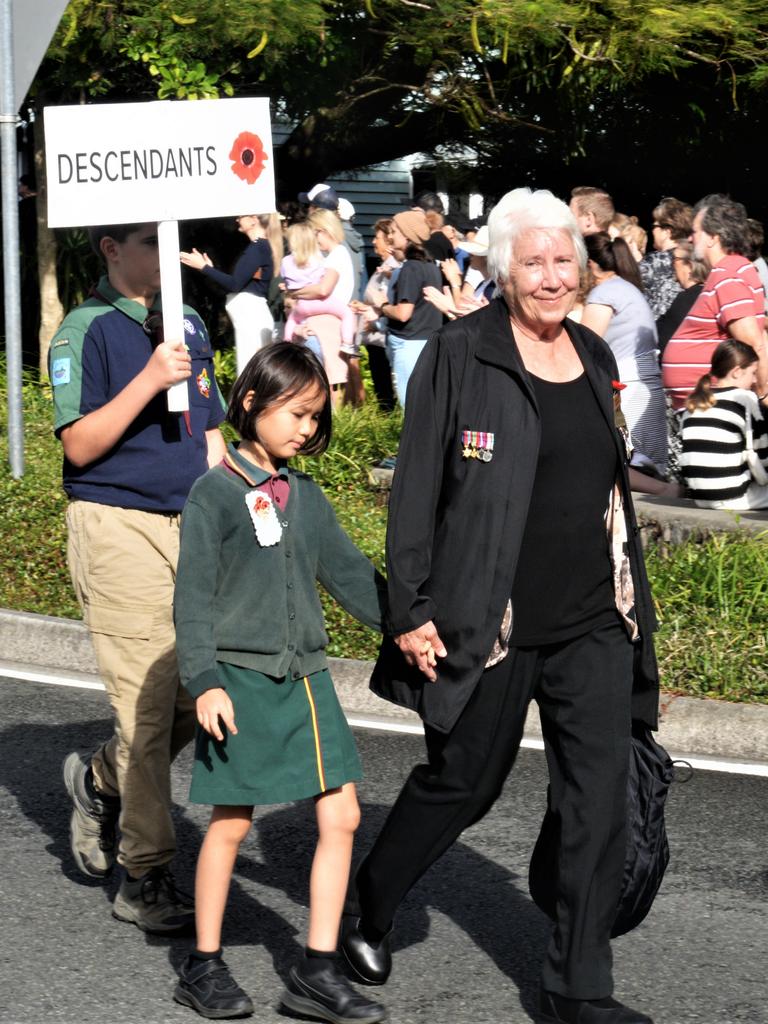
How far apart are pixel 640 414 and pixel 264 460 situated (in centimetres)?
585

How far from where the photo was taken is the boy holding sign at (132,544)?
14.4 ft

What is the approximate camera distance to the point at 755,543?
7.50 m

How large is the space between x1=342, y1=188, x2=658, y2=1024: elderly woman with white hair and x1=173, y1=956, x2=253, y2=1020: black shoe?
0.47 metres

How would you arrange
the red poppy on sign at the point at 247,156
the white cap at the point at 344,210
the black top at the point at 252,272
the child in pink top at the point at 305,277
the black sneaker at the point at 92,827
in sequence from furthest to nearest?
the white cap at the point at 344,210 → the black top at the point at 252,272 → the child in pink top at the point at 305,277 → the red poppy on sign at the point at 247,156 → the black sneaker at the point at 92,827

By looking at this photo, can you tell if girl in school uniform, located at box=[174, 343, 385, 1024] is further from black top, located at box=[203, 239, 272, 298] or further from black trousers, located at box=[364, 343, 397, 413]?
black trousers, located at box=[364, 343, 397, 413]

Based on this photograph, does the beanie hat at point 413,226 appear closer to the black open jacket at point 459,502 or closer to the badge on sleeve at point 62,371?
the badge on sleeve at point 62,371

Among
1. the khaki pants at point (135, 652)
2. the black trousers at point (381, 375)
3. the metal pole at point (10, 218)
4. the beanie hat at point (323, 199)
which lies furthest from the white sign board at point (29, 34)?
the khaki pants at point (135, 652)

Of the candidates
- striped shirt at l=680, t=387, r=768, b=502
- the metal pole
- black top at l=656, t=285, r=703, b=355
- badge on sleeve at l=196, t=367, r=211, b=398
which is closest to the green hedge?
the metal pole

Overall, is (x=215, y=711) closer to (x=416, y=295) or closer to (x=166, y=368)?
(x=166, y=368)

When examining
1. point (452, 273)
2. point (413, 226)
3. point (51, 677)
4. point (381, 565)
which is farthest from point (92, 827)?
point (413, 226)

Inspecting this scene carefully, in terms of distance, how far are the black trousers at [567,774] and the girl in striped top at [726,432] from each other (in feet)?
14.8

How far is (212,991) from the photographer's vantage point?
3.85 m

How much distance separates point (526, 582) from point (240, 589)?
2.17ft

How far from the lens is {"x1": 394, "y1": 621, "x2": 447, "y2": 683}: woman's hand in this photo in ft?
12.3
